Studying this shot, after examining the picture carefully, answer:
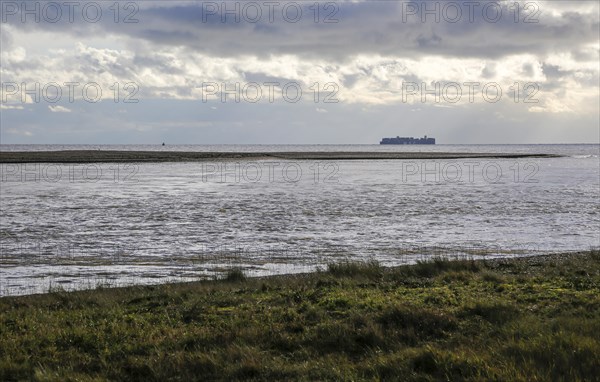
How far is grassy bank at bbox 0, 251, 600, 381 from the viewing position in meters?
8.92

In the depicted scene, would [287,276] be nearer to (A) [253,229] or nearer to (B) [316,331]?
(B) [316,331]

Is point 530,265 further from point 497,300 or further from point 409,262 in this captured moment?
point 497,300

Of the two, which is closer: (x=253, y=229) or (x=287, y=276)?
(x=287, y=276)

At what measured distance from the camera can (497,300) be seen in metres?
13.2

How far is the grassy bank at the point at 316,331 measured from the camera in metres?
8.92

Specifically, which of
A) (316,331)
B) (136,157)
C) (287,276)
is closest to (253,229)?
(287,276)

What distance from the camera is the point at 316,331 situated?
11078 millimetres

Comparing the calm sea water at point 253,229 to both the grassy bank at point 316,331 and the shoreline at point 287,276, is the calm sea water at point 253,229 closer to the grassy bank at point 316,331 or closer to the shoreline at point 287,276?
the shoreline at point 287,276

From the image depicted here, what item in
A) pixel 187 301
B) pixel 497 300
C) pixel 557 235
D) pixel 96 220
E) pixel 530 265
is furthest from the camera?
pixel 96 220

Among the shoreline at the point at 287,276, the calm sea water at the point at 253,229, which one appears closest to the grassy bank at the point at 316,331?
the shoreline at the point at 287,276

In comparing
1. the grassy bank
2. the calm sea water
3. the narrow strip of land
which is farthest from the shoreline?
the narrow strip of land

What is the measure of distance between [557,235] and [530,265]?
10.8 metres

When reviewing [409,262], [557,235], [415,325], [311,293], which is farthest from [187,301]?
[557,235]

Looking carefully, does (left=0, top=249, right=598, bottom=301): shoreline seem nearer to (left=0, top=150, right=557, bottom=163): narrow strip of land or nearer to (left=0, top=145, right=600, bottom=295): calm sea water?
(left=0, top=145, right=600, bottom=295): calm sea water
